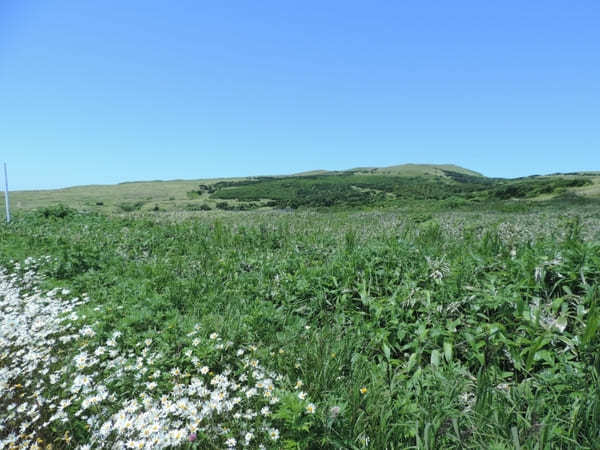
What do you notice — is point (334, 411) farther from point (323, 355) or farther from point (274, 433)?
point (323, 355)

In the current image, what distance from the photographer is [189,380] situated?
3354mm

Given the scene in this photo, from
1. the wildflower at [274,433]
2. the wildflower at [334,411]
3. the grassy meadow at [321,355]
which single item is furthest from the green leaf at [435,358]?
the wildflower at [274,433]

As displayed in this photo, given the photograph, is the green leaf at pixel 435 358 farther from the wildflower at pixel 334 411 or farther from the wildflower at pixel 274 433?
the wildflower at pixel 274 433

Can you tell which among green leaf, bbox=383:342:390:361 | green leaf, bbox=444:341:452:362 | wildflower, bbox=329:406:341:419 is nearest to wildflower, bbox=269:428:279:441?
wildflower, bbox=329:406:341:419

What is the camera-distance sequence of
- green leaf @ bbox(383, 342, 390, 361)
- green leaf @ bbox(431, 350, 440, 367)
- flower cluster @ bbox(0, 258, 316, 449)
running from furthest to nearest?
1. green leaf @ bbox(383, 342, 390, 361)
2. green leaf @ bbox(431, 350, 440, 367)
3. flower cluster @ bbox(0, 258, 316, 449)

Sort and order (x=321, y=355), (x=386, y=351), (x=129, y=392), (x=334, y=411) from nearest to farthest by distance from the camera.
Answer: (x=334, y=411), (x=129, y=392), (x=321, y=355), (x=386, y=351)

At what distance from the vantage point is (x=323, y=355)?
3.38 meters

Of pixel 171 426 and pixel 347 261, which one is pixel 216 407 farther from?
pixel 347 261

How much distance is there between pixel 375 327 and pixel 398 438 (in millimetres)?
1627

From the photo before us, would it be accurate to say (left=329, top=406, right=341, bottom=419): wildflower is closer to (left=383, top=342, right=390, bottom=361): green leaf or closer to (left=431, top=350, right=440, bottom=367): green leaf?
(left=383, top=342, right=390, bottom=361): green leaf

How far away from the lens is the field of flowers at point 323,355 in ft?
8.27

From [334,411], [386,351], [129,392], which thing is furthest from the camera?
[386,351]

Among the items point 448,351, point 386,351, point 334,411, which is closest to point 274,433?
point 334,411

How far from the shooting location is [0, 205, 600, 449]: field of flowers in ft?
8.27
